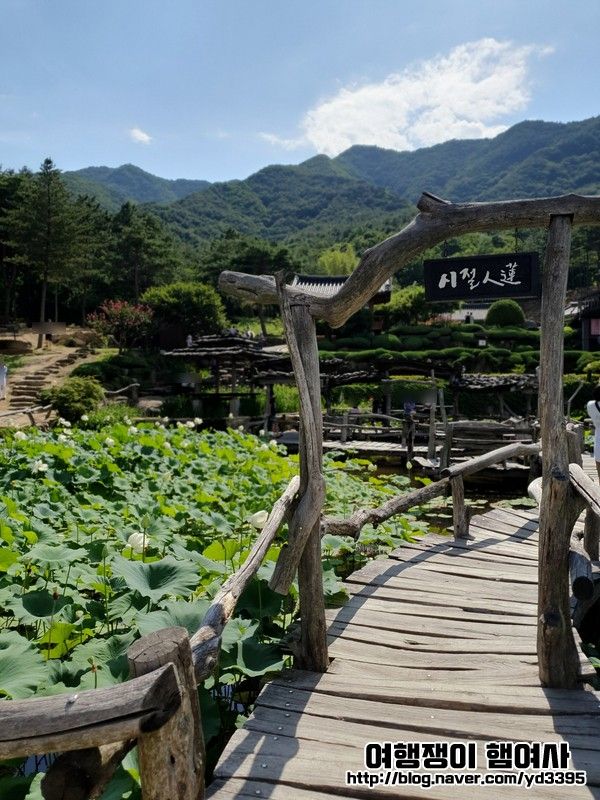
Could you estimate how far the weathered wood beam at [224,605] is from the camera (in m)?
1.91

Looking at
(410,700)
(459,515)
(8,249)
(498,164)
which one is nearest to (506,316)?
(8,249)

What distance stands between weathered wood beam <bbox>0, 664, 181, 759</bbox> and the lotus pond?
0.56 metres

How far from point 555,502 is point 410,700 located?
1095mm

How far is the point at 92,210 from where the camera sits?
39.5 metres

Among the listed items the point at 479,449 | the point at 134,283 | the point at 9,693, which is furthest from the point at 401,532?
the point at 134,283

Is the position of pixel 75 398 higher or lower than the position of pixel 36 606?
lower

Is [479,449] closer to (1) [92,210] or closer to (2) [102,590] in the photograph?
(2) [102,590]

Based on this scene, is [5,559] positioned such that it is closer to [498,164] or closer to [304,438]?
[304,438]

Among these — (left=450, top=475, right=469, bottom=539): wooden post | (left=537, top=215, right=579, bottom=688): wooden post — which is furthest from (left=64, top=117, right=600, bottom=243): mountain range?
(left=537, top=215, right=579, bottom=688): wooden post

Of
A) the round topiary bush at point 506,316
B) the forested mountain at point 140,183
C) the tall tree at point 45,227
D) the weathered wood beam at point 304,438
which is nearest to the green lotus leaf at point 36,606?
the weathered wood beam at point 304,438

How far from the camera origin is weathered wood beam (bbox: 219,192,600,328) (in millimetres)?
2840

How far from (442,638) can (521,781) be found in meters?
1.21

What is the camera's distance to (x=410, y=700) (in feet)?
8.51

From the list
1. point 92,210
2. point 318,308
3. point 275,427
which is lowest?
point 275,427
